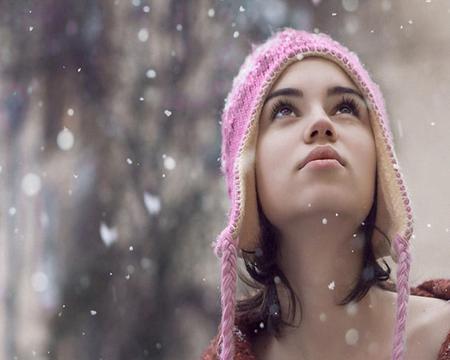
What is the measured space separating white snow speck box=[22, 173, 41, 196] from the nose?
1.38 metres

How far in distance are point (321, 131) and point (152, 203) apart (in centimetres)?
124

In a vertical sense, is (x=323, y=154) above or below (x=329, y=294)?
above

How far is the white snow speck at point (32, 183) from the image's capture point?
6.93ft

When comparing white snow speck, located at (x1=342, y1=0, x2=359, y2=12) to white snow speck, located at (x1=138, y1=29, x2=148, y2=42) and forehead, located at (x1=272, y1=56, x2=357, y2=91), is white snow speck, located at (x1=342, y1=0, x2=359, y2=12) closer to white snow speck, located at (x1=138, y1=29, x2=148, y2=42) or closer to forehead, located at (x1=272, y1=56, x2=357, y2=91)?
white snow speck, located at (x1=138, y1=29, x2=148, y2=42)

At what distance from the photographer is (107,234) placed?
2.05m

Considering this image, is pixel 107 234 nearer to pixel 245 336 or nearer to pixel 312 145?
pixel 245 336

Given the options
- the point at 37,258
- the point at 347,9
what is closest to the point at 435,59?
the point at 347,9

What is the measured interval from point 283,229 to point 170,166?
119cm

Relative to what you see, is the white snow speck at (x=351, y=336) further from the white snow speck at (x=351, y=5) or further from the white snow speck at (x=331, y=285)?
the white snow speck at (x=351, y=5)

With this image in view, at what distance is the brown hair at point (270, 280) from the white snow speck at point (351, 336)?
0.04 m

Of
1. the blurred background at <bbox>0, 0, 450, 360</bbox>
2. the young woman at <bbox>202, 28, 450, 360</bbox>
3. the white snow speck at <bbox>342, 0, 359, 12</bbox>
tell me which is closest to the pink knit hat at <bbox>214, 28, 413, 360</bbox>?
the young woman at <bbox>202, 28, 450, 360</bbox>

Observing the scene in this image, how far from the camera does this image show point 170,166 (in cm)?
214

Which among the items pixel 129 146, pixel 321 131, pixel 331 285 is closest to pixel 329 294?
pixel 331 285

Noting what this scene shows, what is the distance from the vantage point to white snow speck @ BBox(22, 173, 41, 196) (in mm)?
2113
